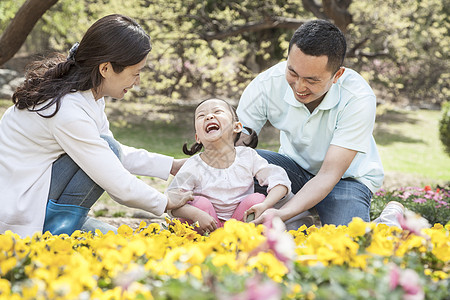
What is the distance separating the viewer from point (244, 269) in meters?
1.35

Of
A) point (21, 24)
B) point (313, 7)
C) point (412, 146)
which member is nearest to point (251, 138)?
point (21, 24)

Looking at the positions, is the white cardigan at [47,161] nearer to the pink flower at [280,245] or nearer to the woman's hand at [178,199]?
the woman's hand at [178,199]

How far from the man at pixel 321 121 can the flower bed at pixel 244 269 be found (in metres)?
0.95

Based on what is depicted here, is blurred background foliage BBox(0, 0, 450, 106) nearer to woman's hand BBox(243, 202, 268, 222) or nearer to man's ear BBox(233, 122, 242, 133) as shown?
man's ear BBox(233, 122, 242, 133)

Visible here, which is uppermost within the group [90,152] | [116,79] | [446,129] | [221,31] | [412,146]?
[116,79]

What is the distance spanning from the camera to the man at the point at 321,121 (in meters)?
2.81

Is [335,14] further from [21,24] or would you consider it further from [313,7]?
[21,24]

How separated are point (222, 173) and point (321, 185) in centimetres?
57

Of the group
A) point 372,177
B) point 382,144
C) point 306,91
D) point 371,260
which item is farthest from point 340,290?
point 382,144

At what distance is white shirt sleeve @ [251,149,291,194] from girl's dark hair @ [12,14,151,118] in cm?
91

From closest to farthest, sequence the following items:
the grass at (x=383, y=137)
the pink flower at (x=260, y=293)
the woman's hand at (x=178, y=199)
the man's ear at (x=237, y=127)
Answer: the pink flower at (x=260, y=293) → the woman's hand at (x=178, y=199) → the man's ear at (x=237, y=127) → the grass at (x=383, y=137)

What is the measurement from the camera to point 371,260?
1.42 metres

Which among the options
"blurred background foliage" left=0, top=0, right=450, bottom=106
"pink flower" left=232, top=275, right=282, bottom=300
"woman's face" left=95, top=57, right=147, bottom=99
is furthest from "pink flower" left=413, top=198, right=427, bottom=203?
"blurred background foliage" left=0, top=0, right=450, bottom=106

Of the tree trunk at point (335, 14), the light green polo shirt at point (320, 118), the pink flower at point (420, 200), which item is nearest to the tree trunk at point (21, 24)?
the light green polo shirt at point (320, 118)
